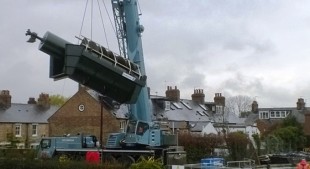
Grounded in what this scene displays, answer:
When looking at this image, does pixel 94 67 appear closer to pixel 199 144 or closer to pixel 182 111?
pixel 199 144

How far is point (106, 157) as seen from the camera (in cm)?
3206

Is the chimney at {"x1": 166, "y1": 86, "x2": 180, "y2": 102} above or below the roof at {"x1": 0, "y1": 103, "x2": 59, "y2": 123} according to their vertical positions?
above

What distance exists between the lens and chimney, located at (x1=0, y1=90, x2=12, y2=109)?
2650 inches

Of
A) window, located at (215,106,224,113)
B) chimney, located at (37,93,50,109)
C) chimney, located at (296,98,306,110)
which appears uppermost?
chimney, located at (296,98,306,110)

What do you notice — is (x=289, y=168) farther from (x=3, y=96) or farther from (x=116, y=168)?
(x=3, y=96)

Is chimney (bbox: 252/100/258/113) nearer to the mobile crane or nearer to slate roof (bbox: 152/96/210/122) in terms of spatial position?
slate roof (bbox: 152/96/210/122)

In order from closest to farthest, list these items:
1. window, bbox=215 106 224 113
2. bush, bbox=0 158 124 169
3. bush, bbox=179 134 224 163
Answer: bush, bbox=0 158 124 169
bush, bbox=179 134 224 163
window, bbox=215 106 224 113

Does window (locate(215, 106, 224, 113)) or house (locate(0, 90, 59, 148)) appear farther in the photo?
window (locate(215, 106, 224, 113))

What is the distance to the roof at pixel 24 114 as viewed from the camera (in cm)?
6588

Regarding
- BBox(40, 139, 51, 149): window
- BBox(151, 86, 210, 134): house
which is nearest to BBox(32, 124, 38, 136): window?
BBox(151, 86, 210, 134): house

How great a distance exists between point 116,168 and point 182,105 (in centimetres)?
4860

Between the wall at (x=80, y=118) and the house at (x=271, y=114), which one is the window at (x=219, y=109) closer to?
the house at (x=271, y=114)

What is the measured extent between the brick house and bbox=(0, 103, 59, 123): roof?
6.12 meters

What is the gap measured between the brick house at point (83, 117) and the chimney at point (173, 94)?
1567cm
